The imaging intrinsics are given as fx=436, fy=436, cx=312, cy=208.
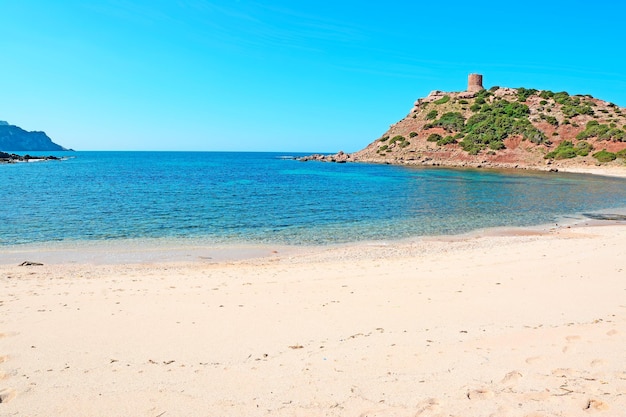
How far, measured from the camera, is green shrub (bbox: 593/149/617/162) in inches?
2539

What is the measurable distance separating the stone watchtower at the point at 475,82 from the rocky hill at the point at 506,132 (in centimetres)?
417

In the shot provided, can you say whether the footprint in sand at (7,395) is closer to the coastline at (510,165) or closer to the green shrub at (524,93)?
the coastline at (510,165)

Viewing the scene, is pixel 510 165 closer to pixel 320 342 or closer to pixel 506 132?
pixel 506 132

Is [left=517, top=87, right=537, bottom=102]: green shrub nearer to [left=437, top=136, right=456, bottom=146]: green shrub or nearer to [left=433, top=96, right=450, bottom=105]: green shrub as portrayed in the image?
[left=433, top=96, right=450, bottom=105]: green shrub

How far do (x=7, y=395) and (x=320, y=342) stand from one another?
12.6 ft

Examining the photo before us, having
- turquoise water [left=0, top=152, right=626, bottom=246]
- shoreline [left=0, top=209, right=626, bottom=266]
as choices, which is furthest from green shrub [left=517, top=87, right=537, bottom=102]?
shoreline [left=0, top=209, right=626, bottom=266]

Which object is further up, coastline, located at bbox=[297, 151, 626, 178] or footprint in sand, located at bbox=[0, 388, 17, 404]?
coastline, located at bbox=[297, 151, 626, 178]

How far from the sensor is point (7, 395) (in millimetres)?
4891

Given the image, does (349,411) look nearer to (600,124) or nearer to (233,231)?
(233,231)

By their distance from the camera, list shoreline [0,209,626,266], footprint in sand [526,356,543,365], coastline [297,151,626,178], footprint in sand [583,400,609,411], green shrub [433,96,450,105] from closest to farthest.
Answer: footprint in sand [583,400,609,411]
footprint in sand [526,356,543,365]
shoreline [0,209,626,266]
coastline [297,151,626,178]
green shrub [433,96,450,105]

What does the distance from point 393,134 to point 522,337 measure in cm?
10274

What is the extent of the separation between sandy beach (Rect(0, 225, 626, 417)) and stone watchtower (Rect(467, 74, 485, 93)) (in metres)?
118

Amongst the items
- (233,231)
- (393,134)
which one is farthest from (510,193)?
(393,134)

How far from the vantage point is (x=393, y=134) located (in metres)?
106
